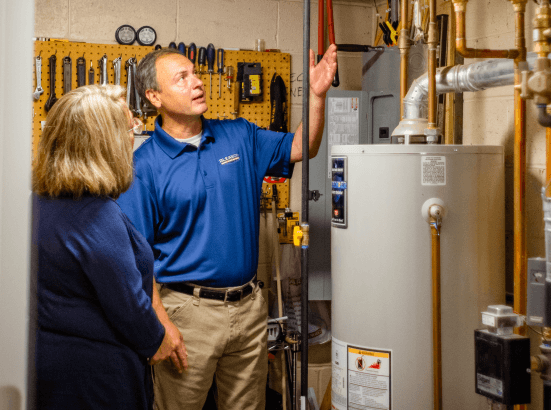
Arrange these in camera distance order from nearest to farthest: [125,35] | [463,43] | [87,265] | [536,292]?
[536,292] → [87,265] → [463,43] → [125,35]

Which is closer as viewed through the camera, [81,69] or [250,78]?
[81,69]

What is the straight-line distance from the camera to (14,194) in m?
0.49

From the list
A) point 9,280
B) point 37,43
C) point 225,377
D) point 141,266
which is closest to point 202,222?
point 141,266

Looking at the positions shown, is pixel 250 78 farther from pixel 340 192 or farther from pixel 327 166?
pixel 340 192

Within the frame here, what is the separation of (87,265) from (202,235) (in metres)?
0.66

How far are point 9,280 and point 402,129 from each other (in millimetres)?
1405

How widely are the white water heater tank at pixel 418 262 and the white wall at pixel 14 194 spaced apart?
1.21 meters

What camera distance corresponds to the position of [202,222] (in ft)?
6.07

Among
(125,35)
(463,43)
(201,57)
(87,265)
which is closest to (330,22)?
(201,57)

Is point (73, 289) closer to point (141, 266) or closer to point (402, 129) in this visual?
point (141, 266)

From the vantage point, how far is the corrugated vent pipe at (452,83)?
5.11 ft

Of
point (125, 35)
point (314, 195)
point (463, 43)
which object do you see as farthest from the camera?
point (125, 35)

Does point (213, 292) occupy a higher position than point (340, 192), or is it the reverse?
point (340, 192)

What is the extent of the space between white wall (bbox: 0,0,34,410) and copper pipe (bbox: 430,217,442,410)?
1229 mm
